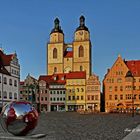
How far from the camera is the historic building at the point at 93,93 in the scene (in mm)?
96750

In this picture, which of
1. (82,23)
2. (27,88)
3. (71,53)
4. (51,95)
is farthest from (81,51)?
(27,88)

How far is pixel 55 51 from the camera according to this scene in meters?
119

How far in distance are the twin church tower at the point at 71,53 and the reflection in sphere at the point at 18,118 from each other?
101364 millimetres

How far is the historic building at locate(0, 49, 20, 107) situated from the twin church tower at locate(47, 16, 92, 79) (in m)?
48.7

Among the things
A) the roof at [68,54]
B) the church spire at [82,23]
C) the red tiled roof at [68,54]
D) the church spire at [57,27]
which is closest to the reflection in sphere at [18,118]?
the roof at [68,54]

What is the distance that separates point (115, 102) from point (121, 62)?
1170 centimetres

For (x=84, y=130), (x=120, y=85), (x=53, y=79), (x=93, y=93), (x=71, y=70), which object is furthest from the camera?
(x=71, y=70)

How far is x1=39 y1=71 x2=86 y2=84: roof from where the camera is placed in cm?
10231

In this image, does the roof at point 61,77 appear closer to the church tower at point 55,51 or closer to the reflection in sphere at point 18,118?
the church tower at point 55,51

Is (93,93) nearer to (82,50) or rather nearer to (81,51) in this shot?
(81,51)

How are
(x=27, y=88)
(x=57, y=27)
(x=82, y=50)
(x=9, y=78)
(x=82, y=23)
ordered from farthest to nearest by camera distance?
(x=57, y=27)
(x=82, y=23)
(x=82, y=50)
(x=27, y=88)
(x=9, y=78)

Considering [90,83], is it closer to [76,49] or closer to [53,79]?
[53,79]

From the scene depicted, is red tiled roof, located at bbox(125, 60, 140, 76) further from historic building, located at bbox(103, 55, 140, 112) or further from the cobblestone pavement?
the cobblestone pavement

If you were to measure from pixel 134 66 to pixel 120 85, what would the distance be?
324 inches
